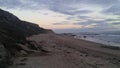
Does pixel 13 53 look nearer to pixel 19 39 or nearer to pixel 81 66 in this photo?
pixel 19 39

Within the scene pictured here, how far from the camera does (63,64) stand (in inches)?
377

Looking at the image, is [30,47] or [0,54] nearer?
[0,54]

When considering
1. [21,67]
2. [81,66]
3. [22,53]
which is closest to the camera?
[21,67]

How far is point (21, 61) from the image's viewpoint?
9.46 meters

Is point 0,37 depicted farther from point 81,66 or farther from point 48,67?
point 81,66

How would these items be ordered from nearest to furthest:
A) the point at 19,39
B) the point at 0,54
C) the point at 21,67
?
the point at 0,54 < the point at 21,67 < the point at 19,39

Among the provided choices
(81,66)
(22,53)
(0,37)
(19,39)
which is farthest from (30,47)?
(81,66)

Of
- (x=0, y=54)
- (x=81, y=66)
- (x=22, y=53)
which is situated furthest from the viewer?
(x=22, y=53)

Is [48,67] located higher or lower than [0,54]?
lower

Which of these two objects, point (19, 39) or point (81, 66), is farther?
point (19, 39)

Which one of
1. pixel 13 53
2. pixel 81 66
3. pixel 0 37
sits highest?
pixel 0 37

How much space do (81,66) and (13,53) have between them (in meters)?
4.36

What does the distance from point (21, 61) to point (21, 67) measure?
1176 millimetres

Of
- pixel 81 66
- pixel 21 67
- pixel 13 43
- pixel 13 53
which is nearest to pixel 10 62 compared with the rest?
pixel 21 67
